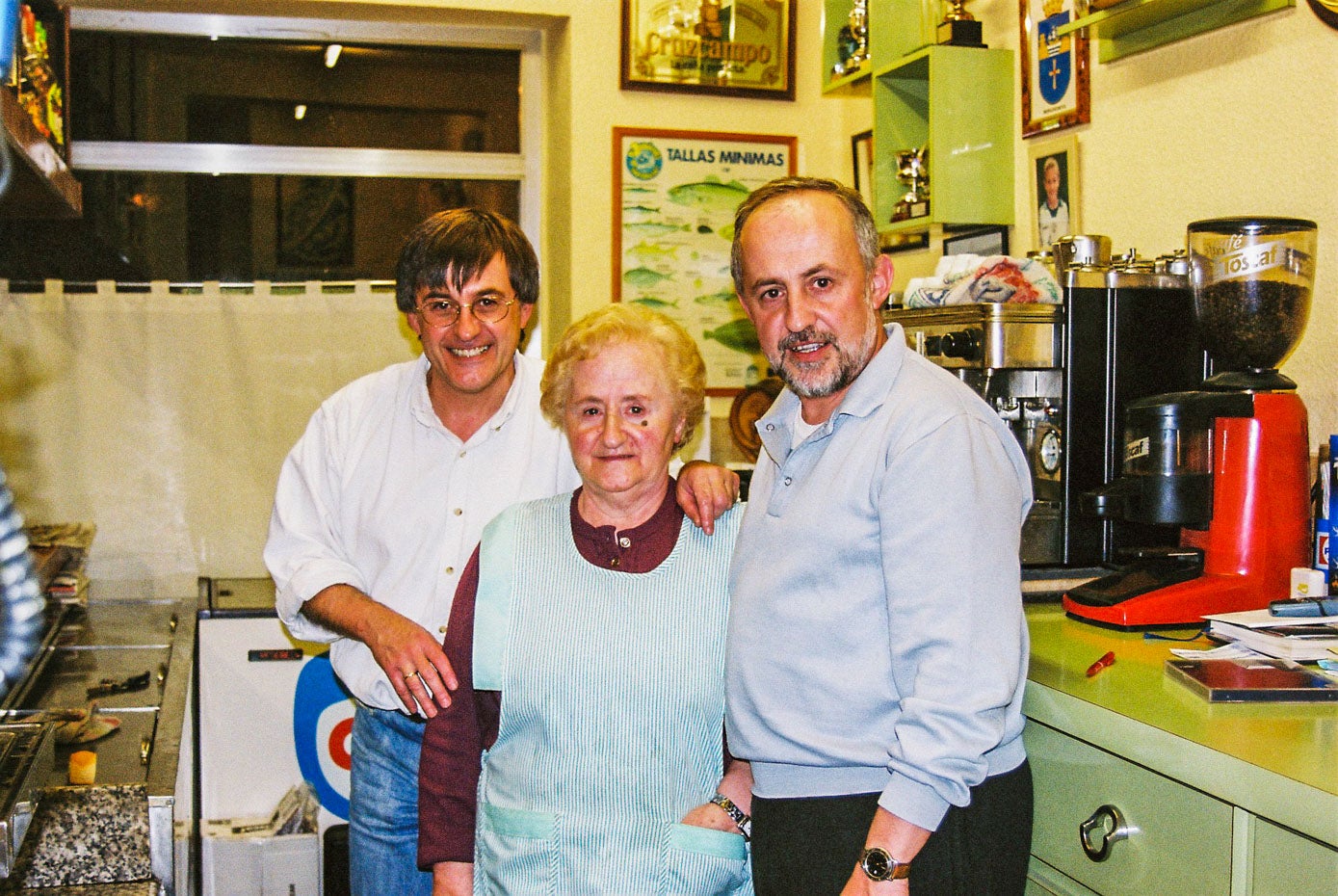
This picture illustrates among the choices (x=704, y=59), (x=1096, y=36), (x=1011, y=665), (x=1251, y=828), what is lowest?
(x=1251, y=828)

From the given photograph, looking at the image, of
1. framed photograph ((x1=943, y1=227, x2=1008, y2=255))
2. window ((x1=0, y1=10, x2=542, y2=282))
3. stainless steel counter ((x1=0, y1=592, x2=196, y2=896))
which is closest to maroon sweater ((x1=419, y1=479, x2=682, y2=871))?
stainless steel counter ((x1=0, y1=592, x2=196, y2=896))

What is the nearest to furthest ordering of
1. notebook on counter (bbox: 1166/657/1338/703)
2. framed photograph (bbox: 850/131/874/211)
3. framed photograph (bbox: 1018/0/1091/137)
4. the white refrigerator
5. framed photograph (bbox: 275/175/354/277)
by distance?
notebook on counter (bbox: 1166/657/1338/703), framed photograph (bbox: 1018/0/1091/137), the white refrigerator, framed photograph (bbox: 850/131/874/211), framed photograph (bbox: 275/175/354/277)

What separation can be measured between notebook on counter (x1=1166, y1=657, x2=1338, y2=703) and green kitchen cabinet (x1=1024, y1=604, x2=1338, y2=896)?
0.04ft

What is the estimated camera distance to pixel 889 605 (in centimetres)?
128

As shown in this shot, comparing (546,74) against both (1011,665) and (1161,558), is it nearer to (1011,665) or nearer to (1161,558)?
(1161,558)

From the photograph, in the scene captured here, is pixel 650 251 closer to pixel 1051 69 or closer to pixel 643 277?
pixel 643 277

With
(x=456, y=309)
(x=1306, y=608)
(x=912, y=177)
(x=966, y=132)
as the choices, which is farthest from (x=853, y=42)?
(x=1306, y=608)

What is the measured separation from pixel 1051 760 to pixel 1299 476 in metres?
0.64

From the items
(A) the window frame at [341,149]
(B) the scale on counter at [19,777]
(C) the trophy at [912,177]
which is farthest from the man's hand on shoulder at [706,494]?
(A) the window frame at [341,149]

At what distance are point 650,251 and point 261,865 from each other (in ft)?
6.60

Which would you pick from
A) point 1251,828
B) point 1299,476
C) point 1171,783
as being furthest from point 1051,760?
point 1299,476

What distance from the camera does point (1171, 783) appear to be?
1.27m

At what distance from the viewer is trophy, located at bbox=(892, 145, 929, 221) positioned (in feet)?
9.70

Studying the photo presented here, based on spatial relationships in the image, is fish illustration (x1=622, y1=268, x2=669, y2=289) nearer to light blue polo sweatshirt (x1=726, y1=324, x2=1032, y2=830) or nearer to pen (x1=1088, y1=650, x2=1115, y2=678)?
light blue polo sweatshirt (x1=726, y1=324, x2=1032, y2=830)
